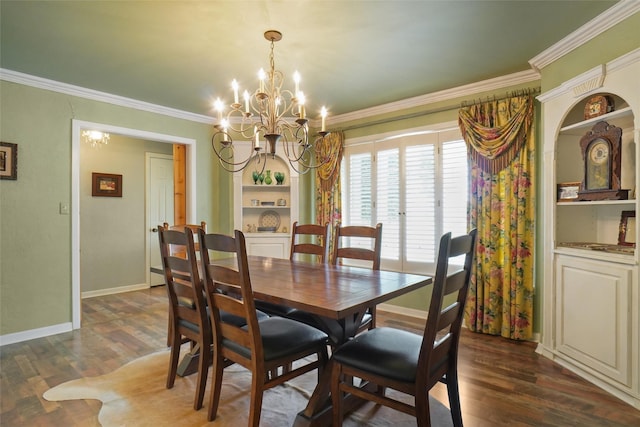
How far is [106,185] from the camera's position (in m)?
4.95

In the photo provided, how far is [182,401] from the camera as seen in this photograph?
212 cm

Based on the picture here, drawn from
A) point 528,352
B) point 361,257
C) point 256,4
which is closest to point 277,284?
point 361,257

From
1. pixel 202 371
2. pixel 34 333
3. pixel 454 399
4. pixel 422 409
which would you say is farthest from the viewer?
pixel 34 333

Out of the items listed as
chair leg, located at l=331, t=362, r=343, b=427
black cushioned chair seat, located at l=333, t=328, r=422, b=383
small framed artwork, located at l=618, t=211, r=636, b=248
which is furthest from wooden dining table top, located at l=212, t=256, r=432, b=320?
small framed artwork, located at l=618, t=211, r=636, b=248

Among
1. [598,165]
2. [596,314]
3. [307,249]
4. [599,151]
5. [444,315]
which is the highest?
[599,151]

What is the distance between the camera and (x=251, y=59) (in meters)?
2.80

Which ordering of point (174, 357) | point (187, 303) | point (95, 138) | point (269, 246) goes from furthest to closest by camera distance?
point (269, 246), point (95, 138), point (187, 303), point (174, 357)

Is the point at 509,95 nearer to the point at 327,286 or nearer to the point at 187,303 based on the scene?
the point at 327,286

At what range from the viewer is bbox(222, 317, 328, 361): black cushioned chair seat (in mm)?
1738

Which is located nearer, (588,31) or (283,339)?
(283,339)

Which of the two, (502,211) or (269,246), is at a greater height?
(502,211)

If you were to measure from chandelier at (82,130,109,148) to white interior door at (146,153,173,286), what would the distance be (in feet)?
2.31

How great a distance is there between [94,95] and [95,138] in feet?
3.26

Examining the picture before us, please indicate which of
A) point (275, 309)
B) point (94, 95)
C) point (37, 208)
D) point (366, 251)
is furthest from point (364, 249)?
point (94, 95)
